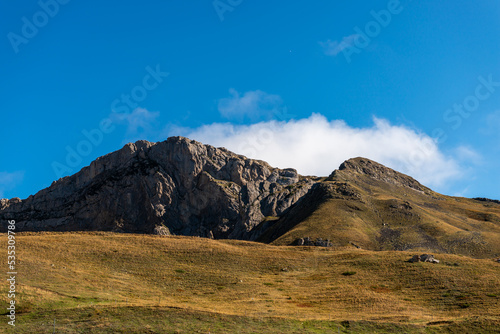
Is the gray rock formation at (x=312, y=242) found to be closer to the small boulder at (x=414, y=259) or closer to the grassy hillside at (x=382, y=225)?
the grassy hillside at (x=382, y=225)

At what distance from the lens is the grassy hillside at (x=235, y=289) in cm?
5144

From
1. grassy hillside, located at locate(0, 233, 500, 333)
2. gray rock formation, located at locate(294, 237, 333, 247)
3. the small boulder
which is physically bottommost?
grassy hillside, located at locate(0, 233, 500, 333)

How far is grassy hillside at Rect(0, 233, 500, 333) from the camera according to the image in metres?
51.4

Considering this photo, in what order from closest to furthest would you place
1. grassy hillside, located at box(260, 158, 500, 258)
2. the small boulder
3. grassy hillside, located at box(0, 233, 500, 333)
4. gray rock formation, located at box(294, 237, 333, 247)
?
grassy hillside, located at box(0, 233, 500, 333), the small boulder, gray rock formation, located at box(294, 237, 333, 247), grassy hillside, located at box(260, 158, 500, 258)

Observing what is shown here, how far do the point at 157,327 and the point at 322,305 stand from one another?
26790mm

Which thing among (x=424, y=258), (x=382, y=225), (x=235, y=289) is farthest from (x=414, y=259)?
(x=382, y=225)

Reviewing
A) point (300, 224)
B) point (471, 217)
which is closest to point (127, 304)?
point (300, 224)

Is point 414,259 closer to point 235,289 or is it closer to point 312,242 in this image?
point 235,289

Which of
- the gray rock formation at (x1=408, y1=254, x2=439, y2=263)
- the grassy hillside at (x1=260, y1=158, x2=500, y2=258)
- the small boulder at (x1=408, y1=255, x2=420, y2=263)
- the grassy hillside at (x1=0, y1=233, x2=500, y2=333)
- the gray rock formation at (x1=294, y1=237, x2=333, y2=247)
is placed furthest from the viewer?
the grassy hillside at (x1=260, y1=158, x2=500, y2=258)

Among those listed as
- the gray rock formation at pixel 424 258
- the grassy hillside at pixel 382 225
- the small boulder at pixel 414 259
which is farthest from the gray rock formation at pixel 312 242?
the gray rock formation at pixel 424 258

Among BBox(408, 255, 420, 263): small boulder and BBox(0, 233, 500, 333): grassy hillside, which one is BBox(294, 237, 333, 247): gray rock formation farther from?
BBox(408, 255, 420, 263): small boulder

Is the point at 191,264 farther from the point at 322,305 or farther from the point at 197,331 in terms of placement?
the point at 197,331

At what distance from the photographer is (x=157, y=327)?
47594mm

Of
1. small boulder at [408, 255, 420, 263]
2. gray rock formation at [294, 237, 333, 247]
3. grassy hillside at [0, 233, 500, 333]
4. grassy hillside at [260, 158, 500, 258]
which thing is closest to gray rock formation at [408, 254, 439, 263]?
small boulder at [408, 255, 420, 263]
